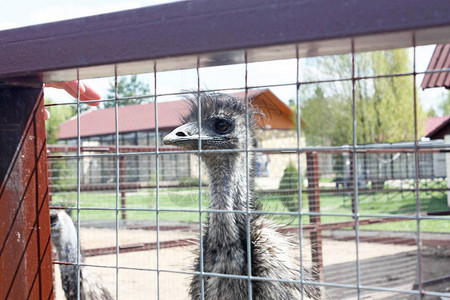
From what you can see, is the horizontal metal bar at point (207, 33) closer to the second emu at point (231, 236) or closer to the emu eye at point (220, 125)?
the second emu at point (231, 236)

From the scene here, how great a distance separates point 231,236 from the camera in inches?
104

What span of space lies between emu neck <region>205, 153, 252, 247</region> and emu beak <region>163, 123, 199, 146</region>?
44cm

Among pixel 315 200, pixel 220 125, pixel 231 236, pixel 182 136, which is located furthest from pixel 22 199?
pixel 315 200

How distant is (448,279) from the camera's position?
6.62 meters

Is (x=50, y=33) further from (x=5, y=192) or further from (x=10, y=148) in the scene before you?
(x=5, y=192)

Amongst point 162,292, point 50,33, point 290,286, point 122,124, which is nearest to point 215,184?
point 290,286

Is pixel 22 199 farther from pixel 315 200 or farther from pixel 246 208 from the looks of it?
pixel 315 200

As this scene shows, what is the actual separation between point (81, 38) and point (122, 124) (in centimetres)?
2766

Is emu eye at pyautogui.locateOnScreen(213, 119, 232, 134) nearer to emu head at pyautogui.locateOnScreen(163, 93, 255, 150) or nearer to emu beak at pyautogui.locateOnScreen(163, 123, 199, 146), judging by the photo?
emu head at pyautogui.locateOnScreen(163, 93, 255, 150)

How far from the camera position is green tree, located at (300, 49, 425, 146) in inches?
1149

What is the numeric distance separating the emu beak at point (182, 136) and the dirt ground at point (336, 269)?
3301 millimetres

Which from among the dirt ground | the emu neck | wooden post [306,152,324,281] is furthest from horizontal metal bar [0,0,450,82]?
wooden post [306,152,324,281]

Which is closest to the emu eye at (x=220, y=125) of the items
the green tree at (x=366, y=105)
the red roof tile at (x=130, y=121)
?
the red roof tile at (x=130, y=121)

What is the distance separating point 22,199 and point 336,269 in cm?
640
